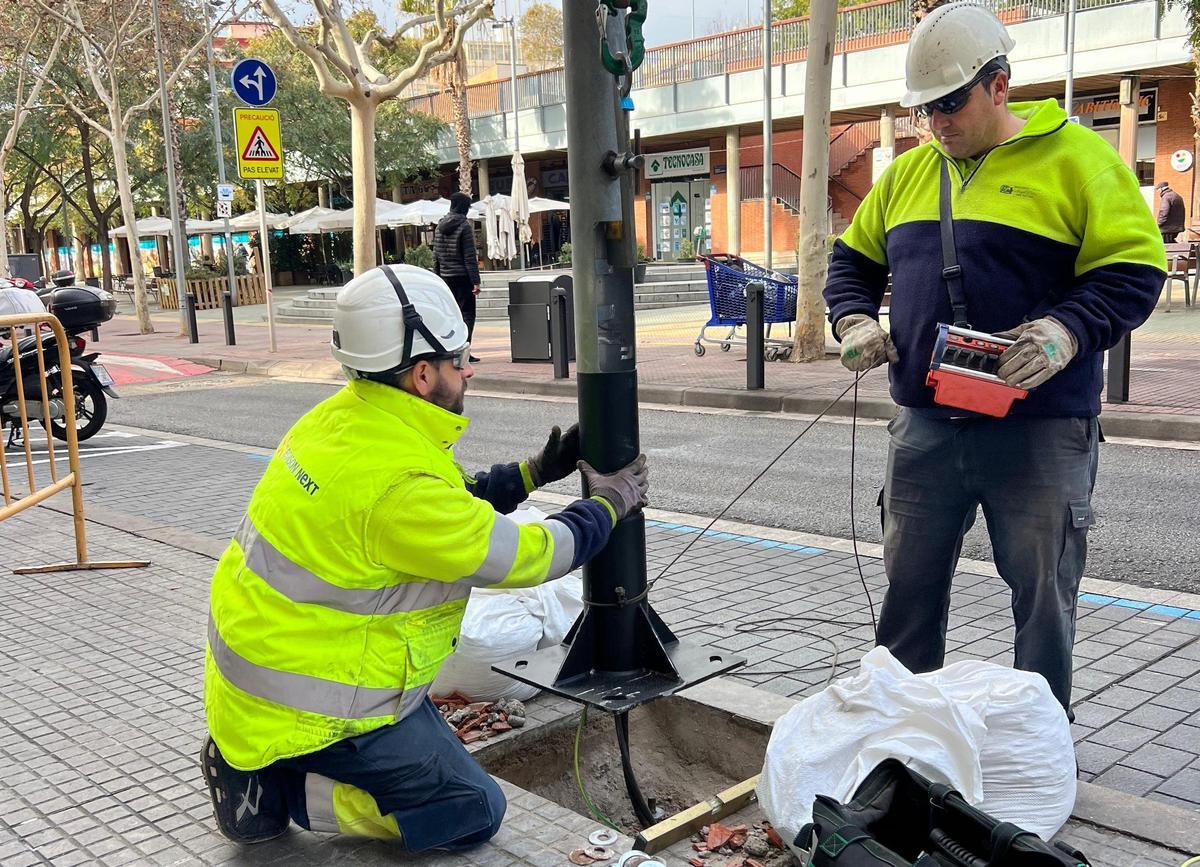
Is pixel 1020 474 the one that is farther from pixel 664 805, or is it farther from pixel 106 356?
pixel 106 356

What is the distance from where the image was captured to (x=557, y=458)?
342 centimetres

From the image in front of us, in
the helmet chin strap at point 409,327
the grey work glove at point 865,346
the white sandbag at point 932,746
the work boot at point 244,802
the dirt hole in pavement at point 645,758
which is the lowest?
the dirt hole in pavement at point 645,758

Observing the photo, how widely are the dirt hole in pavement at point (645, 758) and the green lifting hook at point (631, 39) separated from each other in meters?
2.01

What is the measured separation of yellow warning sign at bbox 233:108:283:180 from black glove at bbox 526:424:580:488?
46.8 feet

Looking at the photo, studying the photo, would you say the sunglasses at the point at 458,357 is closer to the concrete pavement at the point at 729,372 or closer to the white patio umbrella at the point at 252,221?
the concrete pavement at the point at 729,372

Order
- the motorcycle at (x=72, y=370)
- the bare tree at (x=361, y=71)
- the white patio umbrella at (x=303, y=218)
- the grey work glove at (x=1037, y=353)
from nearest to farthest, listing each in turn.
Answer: the grey work glove at (x=1037, y=353), the motorcycle at (x=72, y=370), the bare tree at (x=361, y=71), the white patio umbrella at (x=303, y=218)

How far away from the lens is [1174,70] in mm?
27219

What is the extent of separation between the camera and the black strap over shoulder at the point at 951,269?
9.94 ft

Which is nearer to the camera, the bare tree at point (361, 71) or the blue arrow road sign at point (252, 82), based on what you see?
the blue arrow road sign at point (252, 82)

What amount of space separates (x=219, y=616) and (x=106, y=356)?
1986 cm

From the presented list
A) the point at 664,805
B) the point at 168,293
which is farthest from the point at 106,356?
the point at 664,805

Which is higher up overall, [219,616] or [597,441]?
[597,441]

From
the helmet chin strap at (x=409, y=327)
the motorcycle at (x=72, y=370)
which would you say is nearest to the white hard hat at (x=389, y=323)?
the helmet chin strap at (x=409, y=327)

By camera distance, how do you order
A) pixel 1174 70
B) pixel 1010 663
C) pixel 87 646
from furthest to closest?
pixel 1174 70
pixel 87 646
pixel 1010 663
